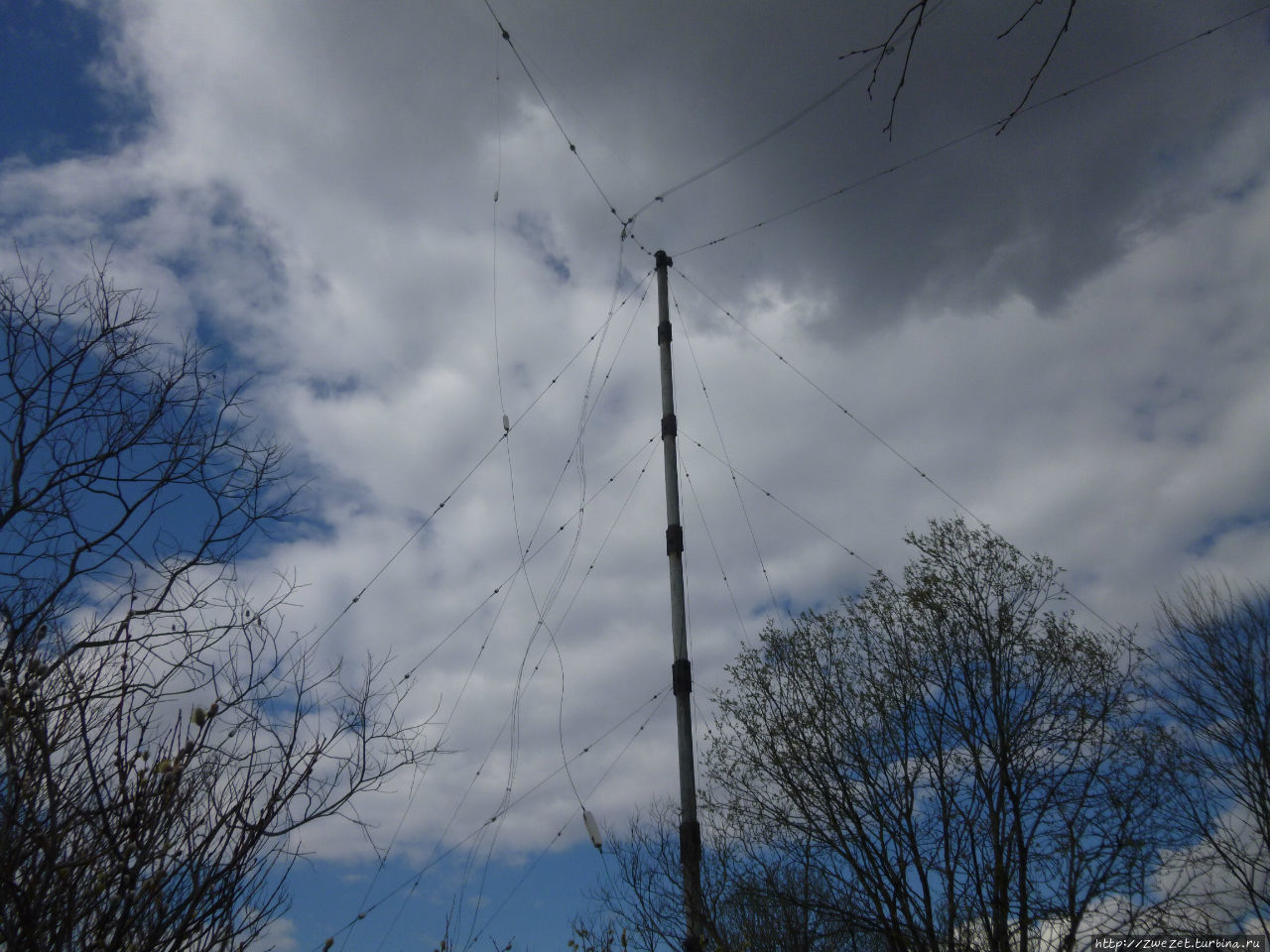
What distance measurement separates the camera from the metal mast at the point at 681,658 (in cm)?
985

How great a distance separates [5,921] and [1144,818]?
1716 centimetres

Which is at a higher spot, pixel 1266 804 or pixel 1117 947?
pixel 1266 804

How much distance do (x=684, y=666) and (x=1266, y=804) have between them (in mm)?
16439

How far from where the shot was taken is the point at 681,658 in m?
11.8

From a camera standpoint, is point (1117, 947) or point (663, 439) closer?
point (663, 439)

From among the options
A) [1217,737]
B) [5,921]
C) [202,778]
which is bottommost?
[5,921]

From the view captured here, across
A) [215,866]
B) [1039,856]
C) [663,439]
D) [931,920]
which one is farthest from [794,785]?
[215,866]

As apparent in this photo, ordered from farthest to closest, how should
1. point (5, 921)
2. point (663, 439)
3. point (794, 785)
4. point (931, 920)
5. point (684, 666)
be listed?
1. point (794, 785)
2. point (931, 920)
3. point (663, 439)
4. point (684, 666)
5. point (5, 921)

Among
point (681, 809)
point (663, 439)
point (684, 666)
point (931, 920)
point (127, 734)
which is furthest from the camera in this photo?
point (931, 920)

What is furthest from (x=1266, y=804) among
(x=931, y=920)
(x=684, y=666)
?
(x=684, y=666)

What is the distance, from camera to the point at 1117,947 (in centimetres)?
1563

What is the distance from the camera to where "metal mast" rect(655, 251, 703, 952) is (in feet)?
32.3

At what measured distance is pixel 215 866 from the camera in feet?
19.8

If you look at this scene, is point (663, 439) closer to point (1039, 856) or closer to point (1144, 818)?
point (1039, 856)
